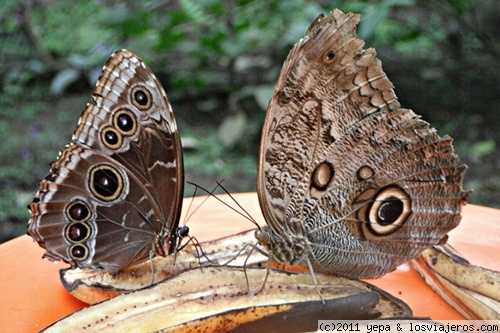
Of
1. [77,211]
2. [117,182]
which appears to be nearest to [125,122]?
[117,182]

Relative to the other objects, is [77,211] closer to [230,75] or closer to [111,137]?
[111,137]

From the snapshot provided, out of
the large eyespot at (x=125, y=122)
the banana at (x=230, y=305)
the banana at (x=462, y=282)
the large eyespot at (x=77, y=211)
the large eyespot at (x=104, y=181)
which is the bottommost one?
the banana at (x=230, y=305)

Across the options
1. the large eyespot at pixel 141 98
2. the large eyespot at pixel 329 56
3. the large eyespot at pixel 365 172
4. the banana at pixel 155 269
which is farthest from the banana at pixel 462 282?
the large eyespot at pixel 141 98

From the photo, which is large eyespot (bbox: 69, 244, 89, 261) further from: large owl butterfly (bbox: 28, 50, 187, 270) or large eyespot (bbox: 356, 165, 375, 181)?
large eyespot (bbox: 356, 165, 375, 181)

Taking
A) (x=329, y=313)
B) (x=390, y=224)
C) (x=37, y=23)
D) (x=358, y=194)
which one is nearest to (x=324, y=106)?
(x=358, y=194)

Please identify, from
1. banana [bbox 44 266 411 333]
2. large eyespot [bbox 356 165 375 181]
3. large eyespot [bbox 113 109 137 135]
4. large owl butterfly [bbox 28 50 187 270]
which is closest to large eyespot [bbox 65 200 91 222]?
large owl butterfly [bbox 28 50 187 270]

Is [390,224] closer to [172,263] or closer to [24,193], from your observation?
[172,263]

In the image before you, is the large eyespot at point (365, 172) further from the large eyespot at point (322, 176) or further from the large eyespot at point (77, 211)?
the large eyespot at point (77, 211)
